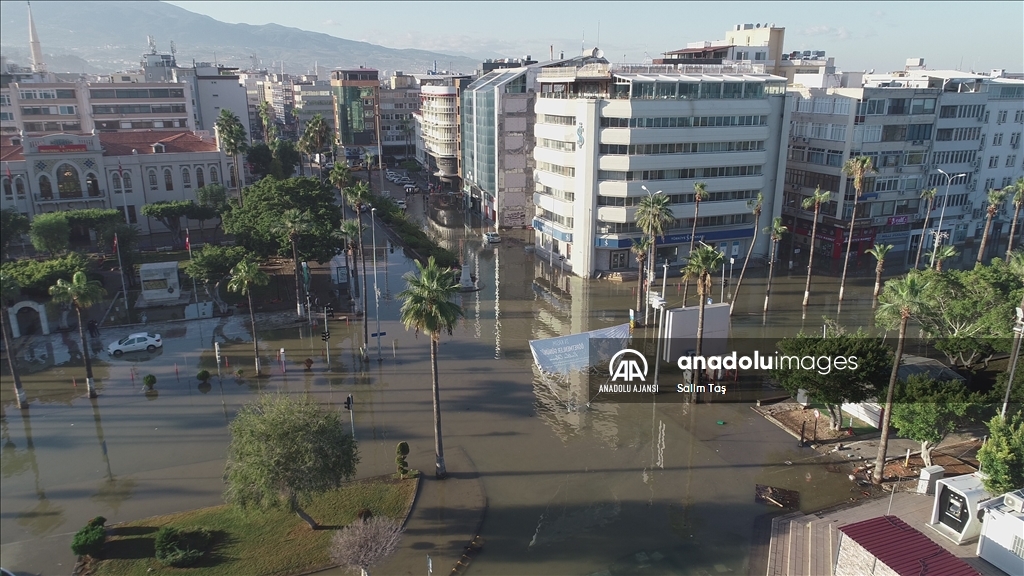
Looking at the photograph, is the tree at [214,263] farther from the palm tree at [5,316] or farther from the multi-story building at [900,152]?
the multi-story building at [900,152]

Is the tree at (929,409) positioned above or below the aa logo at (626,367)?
above

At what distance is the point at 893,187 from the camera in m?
72.2

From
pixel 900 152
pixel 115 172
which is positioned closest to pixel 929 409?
pixel 900 152

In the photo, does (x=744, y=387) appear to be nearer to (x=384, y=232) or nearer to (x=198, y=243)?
(x=384, y=232)

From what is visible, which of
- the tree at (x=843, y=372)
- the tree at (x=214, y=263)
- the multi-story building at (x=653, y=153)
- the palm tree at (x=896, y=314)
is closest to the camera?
the palm tree at (x=896, y=314)

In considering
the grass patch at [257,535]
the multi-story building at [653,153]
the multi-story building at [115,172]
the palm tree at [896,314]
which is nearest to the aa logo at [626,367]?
the palm tree at [896,314]

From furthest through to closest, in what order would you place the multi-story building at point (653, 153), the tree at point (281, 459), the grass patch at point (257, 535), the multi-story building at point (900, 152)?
1. the multi-story building at point (900, 152)
2. the multi-story building at point (653, 153)
3. the grass patch at point (257, 535)
4. the tree at point (281, 459)

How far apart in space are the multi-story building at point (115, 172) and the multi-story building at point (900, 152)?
7426 cm

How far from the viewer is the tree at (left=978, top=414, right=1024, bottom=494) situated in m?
26.9

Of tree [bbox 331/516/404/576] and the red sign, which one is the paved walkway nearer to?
tree [bbox 331/516/404/576]

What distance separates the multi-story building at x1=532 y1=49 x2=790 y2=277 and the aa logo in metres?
22.5

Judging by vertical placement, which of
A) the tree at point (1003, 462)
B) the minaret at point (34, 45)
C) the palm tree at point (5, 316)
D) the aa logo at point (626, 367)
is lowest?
the aa logo at point (626, 367)

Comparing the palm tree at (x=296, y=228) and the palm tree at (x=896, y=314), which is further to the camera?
the palm tree at (x=296, y=228)

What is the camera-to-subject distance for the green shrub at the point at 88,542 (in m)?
25.5
